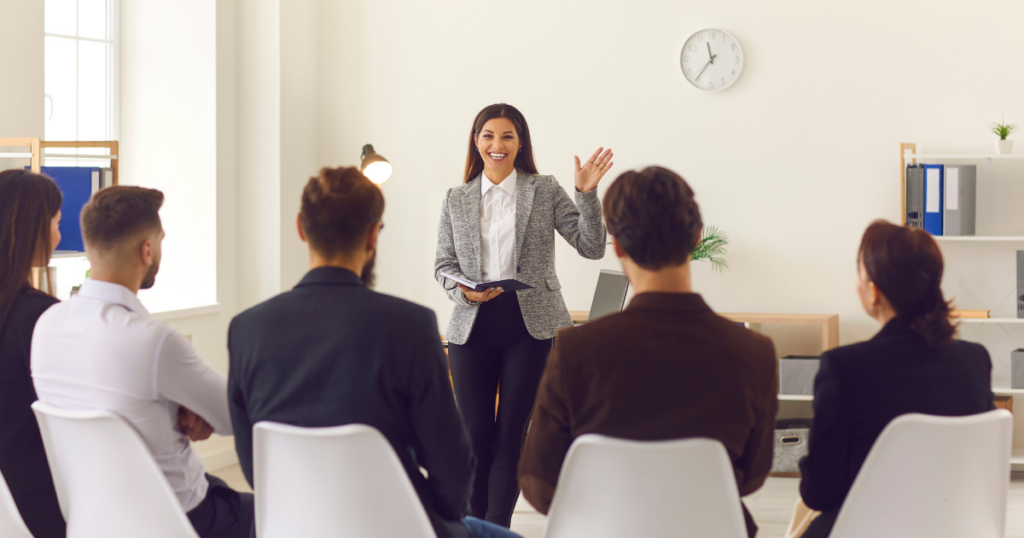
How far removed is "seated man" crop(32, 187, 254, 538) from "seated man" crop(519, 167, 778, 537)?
66 centimetres

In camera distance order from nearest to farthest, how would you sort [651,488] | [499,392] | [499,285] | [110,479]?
[651,488]
[110,479]
[499,285]
[499,392]

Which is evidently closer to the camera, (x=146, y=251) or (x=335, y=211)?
(x=335, y=211)

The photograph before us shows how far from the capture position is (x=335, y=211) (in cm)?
147

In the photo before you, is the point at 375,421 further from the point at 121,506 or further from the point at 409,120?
the point at 409,120

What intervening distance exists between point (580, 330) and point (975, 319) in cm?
308

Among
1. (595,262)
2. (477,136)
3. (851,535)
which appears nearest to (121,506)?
(851,535)

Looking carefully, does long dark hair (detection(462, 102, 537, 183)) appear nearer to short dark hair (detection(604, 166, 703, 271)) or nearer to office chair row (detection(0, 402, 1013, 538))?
short dark hair (detection(604, 166, 703, 271))

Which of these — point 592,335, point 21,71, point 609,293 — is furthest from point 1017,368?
point 21,71

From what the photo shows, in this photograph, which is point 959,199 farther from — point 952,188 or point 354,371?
point 354,371

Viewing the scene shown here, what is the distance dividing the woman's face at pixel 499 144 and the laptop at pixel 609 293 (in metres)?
1.29

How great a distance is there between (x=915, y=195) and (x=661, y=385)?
3125 mm

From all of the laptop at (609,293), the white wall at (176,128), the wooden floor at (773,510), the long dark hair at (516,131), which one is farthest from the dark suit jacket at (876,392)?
the white wall at (176,128)

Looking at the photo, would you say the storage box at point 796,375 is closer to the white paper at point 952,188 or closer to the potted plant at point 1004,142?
the white paper at point 952,188

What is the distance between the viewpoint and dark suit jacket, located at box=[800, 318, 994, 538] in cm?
139
